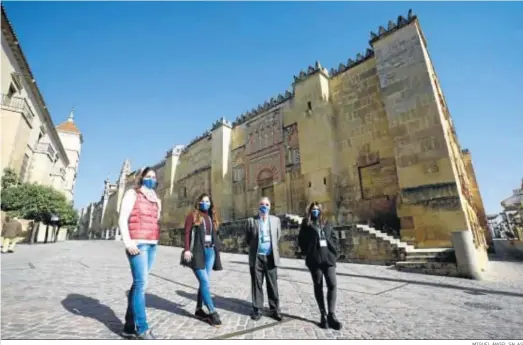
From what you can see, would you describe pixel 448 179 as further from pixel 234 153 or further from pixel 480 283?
pixel 234 153

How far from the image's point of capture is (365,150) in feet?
45.6

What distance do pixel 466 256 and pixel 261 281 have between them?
6882mm

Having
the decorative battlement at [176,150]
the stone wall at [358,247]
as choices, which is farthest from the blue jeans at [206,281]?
the decorative battlement at [176,150]

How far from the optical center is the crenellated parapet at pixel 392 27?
489 inches

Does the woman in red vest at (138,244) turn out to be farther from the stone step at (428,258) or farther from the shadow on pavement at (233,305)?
the stone step at (428,258)

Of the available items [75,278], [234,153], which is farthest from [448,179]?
[234,153]

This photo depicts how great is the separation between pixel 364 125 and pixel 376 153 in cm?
181

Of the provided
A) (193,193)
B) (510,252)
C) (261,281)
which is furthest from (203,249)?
(510,252)

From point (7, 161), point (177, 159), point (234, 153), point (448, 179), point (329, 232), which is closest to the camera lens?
point (329, 232)

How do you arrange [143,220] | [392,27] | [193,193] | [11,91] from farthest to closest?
[193,193] < [11,91] < [392,27] < [143,220]

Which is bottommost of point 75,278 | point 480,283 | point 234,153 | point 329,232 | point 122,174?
point 480,283

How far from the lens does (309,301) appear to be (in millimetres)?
4539

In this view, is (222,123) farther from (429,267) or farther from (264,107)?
(429,267)

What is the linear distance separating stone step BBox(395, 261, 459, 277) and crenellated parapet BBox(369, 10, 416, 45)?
11.1 meters
